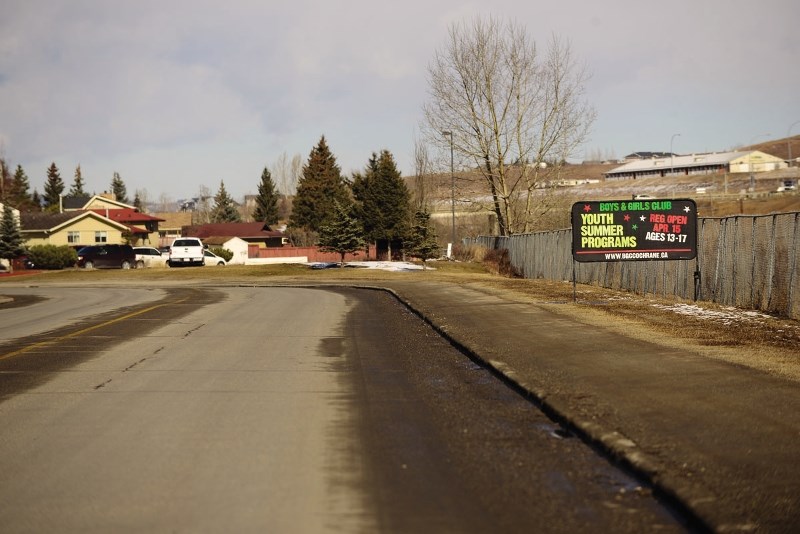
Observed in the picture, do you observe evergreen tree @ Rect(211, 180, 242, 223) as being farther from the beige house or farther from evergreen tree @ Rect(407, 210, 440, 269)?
evergreen tree @ Rect(407, 210, 440, 269)

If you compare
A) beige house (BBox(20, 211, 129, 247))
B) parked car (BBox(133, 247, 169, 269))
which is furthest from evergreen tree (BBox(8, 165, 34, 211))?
parked car (BBox(133, 247, 169, 269))

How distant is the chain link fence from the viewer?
52.6 ft

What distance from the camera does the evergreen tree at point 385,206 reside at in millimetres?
70062

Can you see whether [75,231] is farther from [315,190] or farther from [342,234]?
[342,234]

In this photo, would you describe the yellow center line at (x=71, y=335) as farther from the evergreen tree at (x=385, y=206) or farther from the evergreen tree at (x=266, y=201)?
the evergreen tree at (x=266, y=201)

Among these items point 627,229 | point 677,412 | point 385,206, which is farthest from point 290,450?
point 385,206

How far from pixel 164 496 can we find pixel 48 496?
0.79m

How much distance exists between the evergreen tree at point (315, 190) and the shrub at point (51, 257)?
4195 cm

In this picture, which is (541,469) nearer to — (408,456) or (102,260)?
(408,456)

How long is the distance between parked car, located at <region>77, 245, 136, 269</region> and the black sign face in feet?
135

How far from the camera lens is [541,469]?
6117 millimetres

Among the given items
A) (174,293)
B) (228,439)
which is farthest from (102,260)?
(228,439)

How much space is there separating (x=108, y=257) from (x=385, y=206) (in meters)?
24.3

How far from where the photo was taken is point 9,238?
69.1 metres
